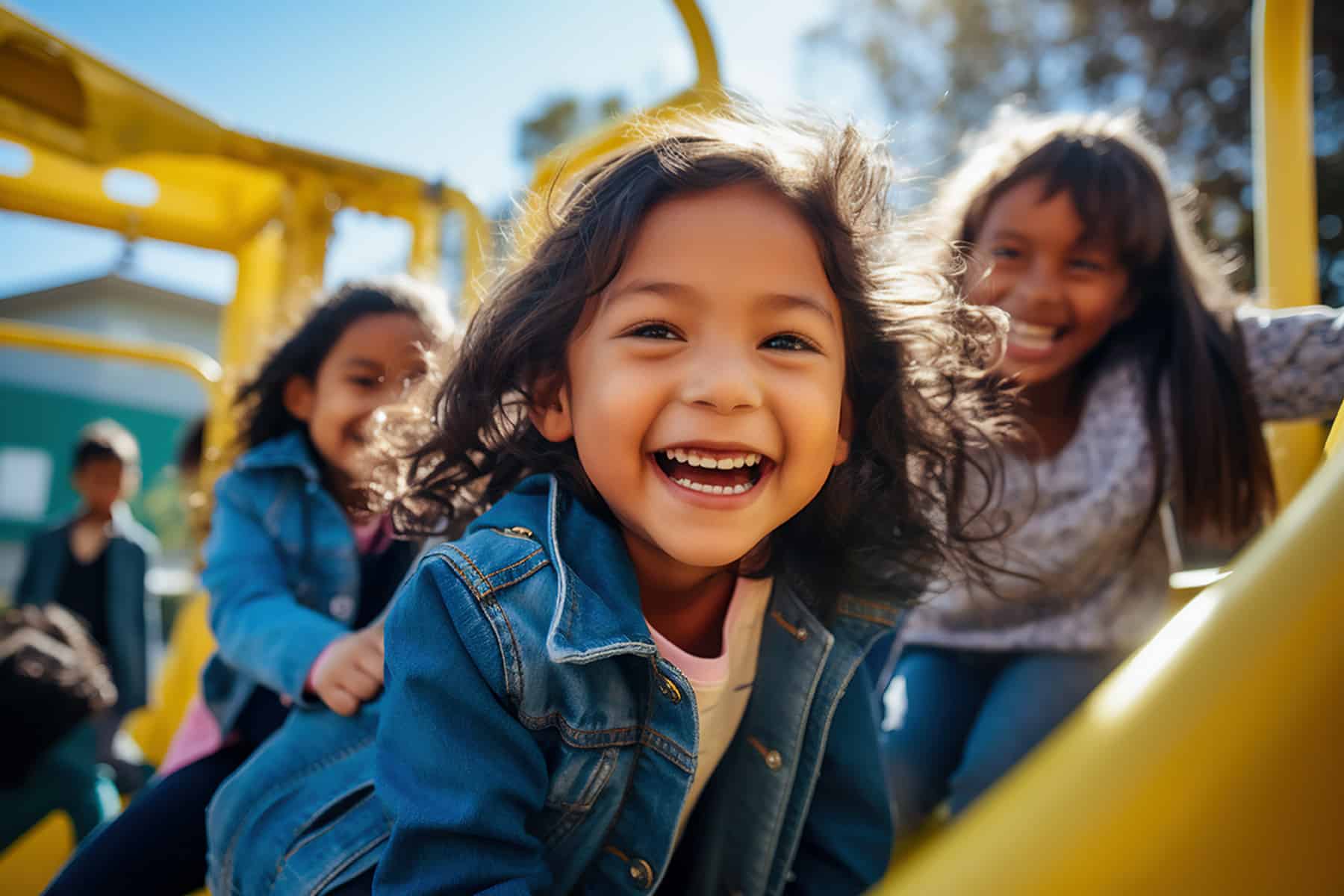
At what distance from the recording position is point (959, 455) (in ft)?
3.43

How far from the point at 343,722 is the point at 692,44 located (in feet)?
3.54

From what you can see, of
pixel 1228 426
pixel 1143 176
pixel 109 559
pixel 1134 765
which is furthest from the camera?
pixel 109 559

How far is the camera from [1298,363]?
121 centimetres

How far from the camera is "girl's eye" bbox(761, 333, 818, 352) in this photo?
0.78m

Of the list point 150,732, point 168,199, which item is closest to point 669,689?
point 150,732

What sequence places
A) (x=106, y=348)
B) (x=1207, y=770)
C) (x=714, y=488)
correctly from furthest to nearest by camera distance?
(x=106, y=348)
(x=714, y=488)
(x=1207, y=770)

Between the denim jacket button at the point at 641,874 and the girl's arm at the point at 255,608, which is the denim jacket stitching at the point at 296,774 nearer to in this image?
the girl's arm at the point at 255,608

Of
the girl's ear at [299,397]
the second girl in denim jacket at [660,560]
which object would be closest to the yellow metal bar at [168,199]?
the girl's ear at [299,397]

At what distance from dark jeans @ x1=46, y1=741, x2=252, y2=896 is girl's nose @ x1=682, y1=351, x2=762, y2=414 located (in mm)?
719

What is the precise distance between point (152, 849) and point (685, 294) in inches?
30.8

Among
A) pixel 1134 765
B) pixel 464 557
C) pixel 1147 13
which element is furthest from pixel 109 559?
pixel 1147 13

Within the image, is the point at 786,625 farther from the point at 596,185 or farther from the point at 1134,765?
the point at 1134,765

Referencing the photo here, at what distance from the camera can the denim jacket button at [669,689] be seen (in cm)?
78

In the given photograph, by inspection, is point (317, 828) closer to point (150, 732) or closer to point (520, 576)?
point (520, 576)
